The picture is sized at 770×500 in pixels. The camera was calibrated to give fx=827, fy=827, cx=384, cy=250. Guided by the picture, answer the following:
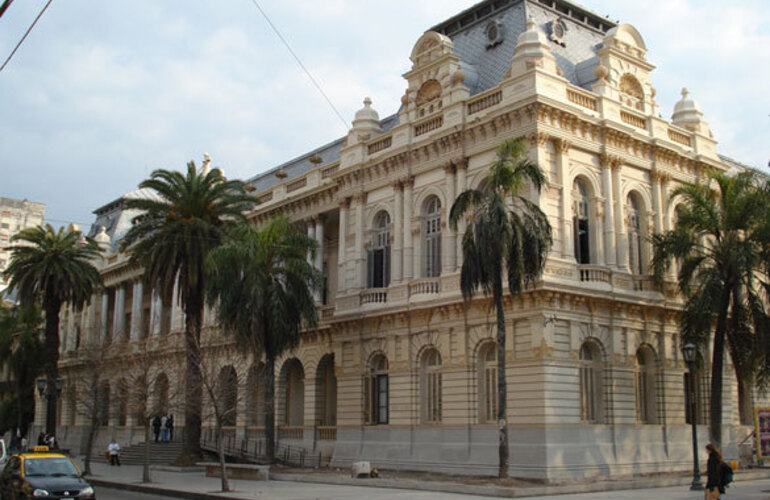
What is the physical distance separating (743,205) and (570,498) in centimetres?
1329

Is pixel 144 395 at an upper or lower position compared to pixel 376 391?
lower

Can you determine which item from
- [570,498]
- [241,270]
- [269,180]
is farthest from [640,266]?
[269,180]

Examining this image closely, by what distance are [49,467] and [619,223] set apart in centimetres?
2315

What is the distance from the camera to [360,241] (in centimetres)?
3941

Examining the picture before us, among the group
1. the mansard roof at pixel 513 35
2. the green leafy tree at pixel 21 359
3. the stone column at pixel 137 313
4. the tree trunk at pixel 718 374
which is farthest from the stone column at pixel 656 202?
the green leafy tree at pixel 21 359

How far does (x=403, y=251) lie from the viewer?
3672 centimetres

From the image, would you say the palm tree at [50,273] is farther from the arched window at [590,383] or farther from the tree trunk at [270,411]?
the arched window at [590,383]

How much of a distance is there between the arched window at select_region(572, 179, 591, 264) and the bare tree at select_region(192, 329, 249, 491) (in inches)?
567

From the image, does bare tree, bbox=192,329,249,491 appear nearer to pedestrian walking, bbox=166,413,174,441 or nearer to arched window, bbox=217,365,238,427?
arched window, bbox=217,365,238,427

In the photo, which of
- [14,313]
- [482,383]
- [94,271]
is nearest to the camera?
[482,383]

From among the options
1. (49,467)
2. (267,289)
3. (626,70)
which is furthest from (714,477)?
(626,70)

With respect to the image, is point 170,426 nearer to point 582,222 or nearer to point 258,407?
point 258,407

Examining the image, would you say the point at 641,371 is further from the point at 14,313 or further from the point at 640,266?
the point at 14,313

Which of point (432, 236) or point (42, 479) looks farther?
point (432, 236)
